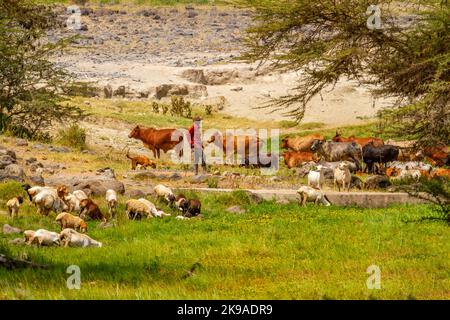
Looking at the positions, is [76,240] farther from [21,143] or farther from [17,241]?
[21,143]

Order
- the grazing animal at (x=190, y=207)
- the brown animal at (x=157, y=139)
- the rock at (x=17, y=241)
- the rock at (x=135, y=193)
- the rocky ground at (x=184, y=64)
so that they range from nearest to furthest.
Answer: the rock at (x=17, y=241)
the grazing animal at (x=190, y=207)
the rock at (x=135, y=193)
the brown animal at (x=157, y=139)
the rocky ground at (x=184, y=64)

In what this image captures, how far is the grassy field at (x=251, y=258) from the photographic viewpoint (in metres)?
10.2

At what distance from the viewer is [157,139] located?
31.6 meters

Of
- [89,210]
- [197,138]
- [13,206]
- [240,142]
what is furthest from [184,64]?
[13,206]

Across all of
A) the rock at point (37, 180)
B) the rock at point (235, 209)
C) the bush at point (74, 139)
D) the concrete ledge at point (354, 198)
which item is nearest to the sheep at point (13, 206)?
the rock at point (37, 180)

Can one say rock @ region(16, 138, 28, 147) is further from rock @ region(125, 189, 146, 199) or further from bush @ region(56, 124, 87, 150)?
rock @ region(125, 189, 146, 199)

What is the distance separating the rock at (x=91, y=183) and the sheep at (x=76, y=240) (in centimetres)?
554

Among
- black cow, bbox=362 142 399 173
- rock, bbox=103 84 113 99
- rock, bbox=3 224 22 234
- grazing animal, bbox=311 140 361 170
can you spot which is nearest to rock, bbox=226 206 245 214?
rock, bbox=3 224 22 234

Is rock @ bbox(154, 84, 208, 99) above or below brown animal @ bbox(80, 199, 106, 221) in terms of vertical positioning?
below

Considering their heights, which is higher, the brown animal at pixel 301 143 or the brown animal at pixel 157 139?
the brown animal at pixel 157 139

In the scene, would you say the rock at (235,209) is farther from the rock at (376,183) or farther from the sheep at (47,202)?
the rock at (376,183)

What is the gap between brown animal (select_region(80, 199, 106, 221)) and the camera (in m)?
18.0

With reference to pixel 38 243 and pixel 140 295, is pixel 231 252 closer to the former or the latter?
pixel 38 243
